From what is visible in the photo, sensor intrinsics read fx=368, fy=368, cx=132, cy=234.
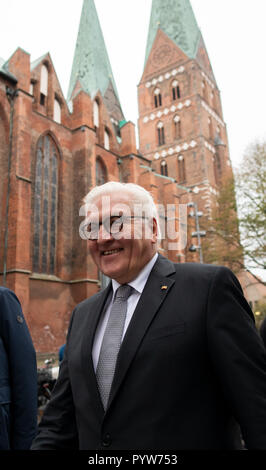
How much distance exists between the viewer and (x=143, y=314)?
1542mm

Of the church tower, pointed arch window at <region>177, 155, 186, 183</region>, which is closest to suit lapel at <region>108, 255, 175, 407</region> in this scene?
the church tower

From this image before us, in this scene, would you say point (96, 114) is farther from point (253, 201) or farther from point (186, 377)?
point (186, 377)

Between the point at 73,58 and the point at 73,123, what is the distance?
1814 centimetres

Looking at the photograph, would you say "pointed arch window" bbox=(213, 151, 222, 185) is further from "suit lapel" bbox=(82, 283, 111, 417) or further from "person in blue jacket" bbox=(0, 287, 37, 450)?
"suit lapel" bbox=(82, 283, 111, 417)

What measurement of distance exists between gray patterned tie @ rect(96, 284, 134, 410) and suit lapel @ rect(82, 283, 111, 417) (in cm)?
3

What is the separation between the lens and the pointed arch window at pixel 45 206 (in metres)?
18.3

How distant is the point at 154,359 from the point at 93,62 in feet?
119

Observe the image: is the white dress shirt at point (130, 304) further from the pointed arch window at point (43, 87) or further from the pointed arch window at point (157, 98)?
the pointed arch window at point (157, 98)

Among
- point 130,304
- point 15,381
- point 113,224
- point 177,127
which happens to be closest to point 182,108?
point 177,127

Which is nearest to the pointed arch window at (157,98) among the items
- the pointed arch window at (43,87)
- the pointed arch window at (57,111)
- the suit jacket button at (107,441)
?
the pointed arch window at (57,111)

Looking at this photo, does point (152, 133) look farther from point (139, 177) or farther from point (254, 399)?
point (254, 399)

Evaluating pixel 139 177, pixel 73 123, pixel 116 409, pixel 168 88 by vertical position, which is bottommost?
pixel 116 409
